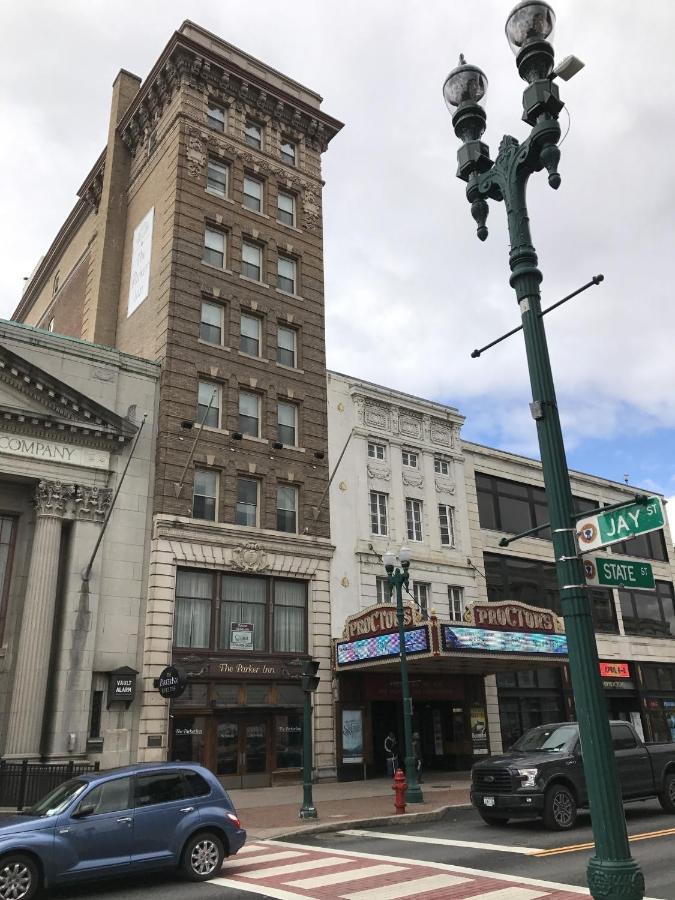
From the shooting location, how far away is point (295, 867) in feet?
41.1

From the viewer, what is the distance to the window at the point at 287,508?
29750mm

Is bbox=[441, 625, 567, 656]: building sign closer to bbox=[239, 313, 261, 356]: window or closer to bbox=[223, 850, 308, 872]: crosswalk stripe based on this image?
bbox=[223, 850, 308, 872]: crosswalk stripe

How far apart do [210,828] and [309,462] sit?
19670 mm

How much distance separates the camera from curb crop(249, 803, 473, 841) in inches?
625

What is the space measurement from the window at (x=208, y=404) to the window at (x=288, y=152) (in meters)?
12.7

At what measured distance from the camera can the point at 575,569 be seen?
6566mm

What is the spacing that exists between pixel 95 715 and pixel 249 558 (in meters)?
7.42

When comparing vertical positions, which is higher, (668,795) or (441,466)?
(441,466)


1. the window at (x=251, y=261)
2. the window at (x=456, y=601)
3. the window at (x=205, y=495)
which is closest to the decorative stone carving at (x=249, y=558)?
the window at (x=205, y=495)

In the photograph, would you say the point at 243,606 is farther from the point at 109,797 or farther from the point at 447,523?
the point at 109,797

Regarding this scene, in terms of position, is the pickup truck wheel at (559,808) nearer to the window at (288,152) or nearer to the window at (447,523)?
the window at (447,523)

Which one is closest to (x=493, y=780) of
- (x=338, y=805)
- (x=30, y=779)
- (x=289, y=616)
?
(x=338, y=805)

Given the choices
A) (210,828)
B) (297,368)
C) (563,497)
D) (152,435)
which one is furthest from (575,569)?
(297,368)

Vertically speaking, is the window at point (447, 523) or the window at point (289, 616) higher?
the window at point (447, 523)
